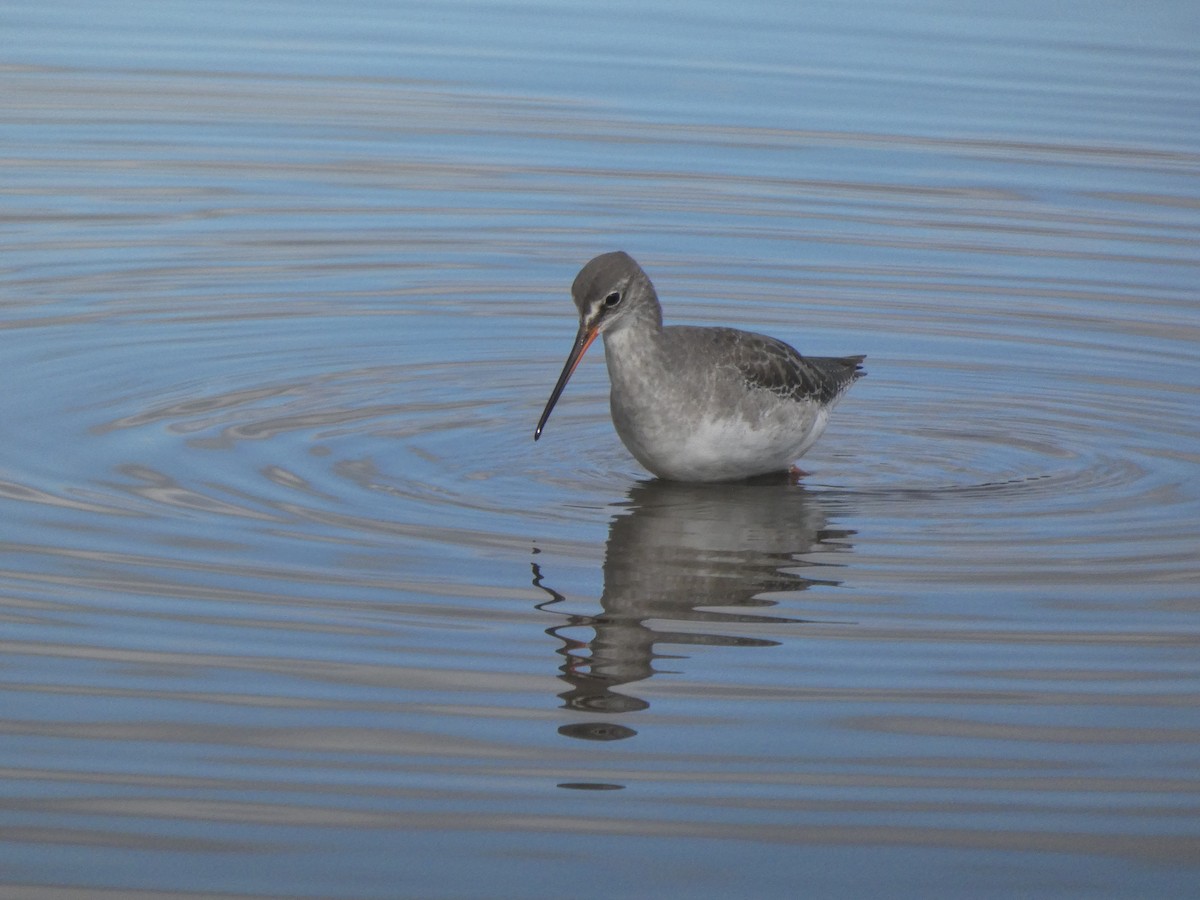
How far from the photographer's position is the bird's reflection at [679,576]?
777cm

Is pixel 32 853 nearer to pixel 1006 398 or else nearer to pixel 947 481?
pixel 947 481

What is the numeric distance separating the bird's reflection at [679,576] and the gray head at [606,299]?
0.82 m

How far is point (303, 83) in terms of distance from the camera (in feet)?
69.0

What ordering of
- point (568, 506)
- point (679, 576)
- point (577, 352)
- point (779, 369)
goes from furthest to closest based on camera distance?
point (779, 369)
point (577, 352)
point (568, 506)
point (679, 576)

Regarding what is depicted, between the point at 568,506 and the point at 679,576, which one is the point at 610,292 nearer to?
the point at 568,506

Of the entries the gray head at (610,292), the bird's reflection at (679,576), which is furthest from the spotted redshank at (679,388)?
the bird's reflection at (679,576)

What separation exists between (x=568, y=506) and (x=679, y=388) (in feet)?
2.68

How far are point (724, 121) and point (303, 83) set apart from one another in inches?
177

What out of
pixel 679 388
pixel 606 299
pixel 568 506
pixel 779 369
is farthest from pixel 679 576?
pixel 779 369

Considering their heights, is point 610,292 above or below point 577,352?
above

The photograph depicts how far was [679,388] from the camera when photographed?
33.4 ft

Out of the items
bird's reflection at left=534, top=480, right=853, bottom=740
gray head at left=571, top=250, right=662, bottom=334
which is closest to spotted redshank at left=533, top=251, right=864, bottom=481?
gray head at left=571, top=250, right=662, bottom=334

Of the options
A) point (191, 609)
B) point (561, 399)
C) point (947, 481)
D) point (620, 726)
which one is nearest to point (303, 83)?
point (561, 399)

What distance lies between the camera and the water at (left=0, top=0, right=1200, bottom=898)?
21.3ft
